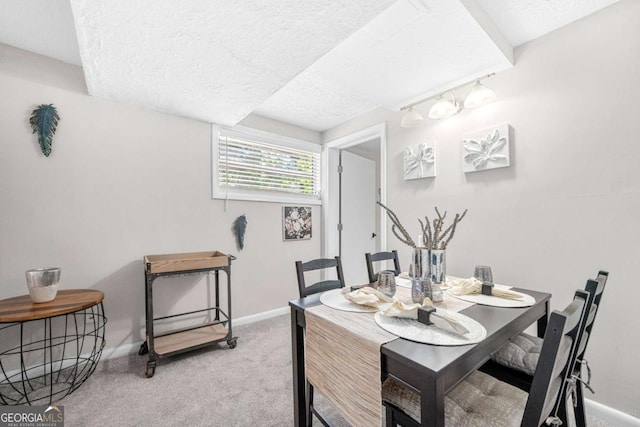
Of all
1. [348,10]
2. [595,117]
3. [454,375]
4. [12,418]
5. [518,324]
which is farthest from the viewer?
[595,117]

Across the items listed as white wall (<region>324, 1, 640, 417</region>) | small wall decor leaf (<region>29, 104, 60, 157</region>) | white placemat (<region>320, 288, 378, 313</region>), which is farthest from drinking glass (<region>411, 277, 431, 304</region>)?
small wall decor leaf (<region>29, 104, 60, 157</region>)

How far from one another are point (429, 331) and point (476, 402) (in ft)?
1.04

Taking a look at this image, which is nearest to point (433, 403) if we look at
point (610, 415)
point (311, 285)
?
point (311, 285)

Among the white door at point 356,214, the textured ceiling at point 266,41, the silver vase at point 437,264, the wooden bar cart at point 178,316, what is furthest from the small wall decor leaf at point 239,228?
Result: the silver vase at point 437,264

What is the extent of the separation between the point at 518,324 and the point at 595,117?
55.0 inches

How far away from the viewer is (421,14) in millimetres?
1473

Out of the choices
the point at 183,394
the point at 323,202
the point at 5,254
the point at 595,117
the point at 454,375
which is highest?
the point at 595,117

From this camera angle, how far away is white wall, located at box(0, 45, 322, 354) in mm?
1857

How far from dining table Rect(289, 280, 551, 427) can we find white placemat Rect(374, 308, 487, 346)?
20 mm

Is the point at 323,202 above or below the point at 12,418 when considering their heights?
above

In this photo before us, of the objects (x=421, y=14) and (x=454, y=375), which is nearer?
(x=454, y=375)

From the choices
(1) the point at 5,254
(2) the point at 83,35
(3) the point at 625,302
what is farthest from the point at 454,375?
(1) the point at 5,254

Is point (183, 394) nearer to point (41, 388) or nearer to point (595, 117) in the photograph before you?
point (41, 388)

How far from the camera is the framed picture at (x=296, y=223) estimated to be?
3.23m
